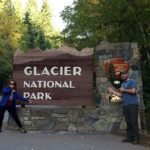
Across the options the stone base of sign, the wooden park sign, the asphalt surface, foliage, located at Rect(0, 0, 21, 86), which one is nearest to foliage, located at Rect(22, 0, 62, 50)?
foliage, located at Rect(0, 0, 21, 86)

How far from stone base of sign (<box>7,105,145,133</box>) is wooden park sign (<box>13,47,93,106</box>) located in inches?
15.9

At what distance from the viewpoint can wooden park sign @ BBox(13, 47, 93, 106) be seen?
46.9 ft

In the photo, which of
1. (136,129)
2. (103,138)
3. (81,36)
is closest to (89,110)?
(103,138)

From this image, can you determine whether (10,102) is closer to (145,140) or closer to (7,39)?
(145,140)

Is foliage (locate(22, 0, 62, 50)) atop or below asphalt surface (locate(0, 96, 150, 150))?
atop

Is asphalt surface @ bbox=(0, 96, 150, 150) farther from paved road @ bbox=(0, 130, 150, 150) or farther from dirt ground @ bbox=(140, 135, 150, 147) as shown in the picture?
dirt ground @ bbox=(140, 135, 150, 147)

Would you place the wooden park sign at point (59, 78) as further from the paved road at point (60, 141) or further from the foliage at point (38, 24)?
the foliage at point (38, 24)

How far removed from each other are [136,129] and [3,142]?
11.3ft

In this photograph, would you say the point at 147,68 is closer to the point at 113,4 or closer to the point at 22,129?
the point at 113,4

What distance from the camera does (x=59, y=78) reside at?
1434cm

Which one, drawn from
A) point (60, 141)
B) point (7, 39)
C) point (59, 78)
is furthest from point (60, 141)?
point (7, 39)

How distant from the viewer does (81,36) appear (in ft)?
84.5

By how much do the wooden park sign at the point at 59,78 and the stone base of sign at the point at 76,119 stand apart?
405mm

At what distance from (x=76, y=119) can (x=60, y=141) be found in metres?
1.91
